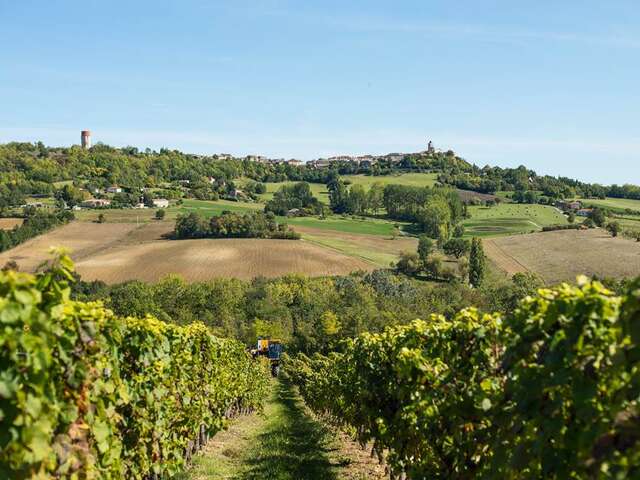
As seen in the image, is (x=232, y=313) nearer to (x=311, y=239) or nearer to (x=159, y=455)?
(x=311, y=239)

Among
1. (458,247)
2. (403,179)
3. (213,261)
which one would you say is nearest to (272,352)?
(213,261)

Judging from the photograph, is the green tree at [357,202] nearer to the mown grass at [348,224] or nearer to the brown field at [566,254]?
the mown grass at [348,224]

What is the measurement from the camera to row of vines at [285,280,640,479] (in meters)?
3.48

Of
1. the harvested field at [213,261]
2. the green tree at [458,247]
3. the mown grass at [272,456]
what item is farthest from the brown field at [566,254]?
the mown grass at [272,456]

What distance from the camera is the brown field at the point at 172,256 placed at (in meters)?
86.4

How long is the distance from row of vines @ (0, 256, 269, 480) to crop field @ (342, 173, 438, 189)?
157750 millimetres

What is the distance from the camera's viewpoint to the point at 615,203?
145m

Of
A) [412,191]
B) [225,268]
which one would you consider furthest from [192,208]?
[412,191]

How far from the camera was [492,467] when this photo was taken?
15.7ft

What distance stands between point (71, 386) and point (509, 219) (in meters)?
129

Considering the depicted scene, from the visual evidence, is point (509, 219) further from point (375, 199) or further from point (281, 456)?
point (281, 456)

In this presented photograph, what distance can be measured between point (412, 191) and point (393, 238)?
33.8 metres

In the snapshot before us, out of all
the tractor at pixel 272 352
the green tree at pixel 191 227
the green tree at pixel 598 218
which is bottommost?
the tractor at pixel 272 352

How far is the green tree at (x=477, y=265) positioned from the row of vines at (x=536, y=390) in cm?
9160
